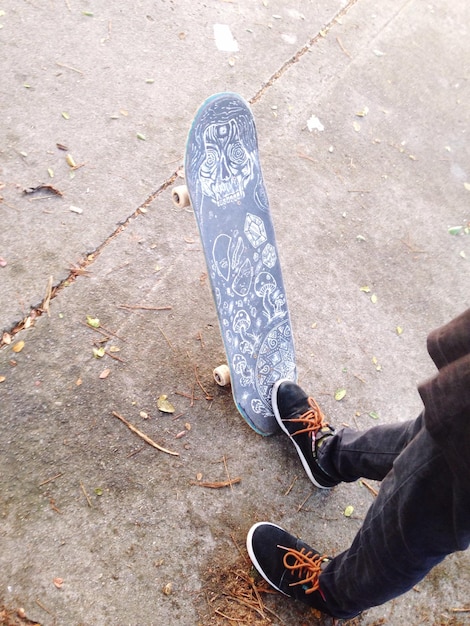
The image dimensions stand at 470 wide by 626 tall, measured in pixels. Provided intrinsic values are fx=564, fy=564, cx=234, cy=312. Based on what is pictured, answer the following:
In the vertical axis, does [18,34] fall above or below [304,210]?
below

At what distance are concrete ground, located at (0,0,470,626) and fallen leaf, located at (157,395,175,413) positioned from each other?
0.02m

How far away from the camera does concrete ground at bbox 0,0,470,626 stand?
1.75m

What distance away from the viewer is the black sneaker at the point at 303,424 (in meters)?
1.97

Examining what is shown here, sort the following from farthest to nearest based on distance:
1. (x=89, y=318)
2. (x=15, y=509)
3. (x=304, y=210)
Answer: (x=304, y=210) → (x=89, y=318) → (x=15, y=509)

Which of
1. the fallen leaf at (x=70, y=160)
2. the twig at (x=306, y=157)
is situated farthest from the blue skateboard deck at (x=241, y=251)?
the twig at (x=306, y=157)

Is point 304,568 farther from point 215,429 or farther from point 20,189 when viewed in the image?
point 20,189

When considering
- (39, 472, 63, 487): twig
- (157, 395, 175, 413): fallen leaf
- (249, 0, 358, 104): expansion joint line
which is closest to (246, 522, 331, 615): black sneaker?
(157, 395, 175, 413): fallen leaf

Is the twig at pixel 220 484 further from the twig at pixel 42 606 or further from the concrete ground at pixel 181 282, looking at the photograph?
the twig at pixel 42 606

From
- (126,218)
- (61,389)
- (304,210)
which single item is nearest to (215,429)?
(61,389)

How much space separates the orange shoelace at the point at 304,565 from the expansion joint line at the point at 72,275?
47.0 inches

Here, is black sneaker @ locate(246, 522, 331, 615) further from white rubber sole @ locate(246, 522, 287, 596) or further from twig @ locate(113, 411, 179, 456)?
twig @ locate(113, 411, 179, 456)

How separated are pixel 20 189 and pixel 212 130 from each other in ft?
3.31

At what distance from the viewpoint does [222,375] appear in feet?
6.77

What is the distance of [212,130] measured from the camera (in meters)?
1.85
